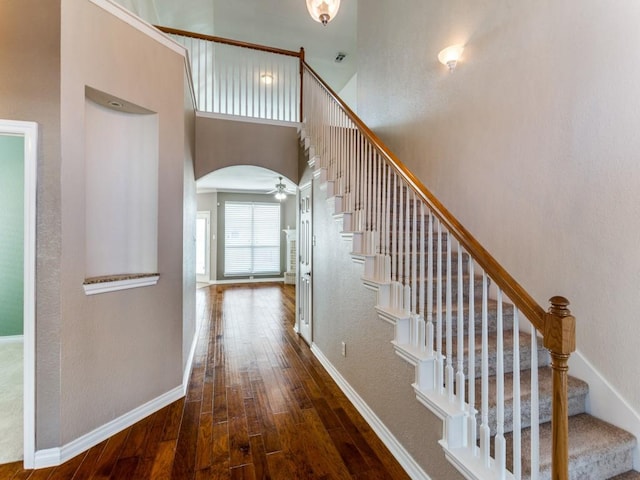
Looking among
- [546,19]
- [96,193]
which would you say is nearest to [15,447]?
[96,193]

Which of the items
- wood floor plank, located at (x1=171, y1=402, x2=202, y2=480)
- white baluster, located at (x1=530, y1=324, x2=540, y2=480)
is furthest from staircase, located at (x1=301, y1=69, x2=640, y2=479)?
wood floor plank, located at (x1=171, y1=402, x2=202, y2=480)

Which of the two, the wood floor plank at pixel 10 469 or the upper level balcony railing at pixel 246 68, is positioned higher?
the upper level balcony railing at pixel 246 68

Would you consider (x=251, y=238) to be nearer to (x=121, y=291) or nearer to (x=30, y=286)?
(x=121, y=291)

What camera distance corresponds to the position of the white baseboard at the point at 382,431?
1.89 meters

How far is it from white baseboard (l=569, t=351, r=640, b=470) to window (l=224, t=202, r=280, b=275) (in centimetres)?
777

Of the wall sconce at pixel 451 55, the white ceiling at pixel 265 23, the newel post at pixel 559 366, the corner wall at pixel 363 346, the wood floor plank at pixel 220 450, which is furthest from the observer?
the white ceiling at pixel 265 23

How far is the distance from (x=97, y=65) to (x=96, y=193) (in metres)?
0.89

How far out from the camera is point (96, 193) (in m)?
2.32

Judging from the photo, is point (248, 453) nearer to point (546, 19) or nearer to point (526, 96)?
point (526, 96)

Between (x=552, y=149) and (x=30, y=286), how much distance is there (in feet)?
11.5

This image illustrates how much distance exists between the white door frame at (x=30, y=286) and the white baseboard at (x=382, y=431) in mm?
2229

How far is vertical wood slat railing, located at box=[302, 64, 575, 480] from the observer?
1160 mm

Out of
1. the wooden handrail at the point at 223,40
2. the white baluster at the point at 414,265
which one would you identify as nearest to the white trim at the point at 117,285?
the white baluster at the point at 414,265

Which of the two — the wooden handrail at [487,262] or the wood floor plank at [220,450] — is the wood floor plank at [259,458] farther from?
the wooden handrail at [487,262]
